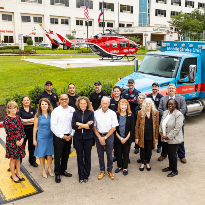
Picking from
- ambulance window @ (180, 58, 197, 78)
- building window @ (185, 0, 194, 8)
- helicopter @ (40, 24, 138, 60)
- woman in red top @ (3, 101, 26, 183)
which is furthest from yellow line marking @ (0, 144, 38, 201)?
building window @ (185, 0, 194, 8)

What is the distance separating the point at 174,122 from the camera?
18.0ft

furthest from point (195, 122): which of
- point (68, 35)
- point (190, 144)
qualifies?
point (68, 35)

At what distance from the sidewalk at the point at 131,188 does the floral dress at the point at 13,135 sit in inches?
32.8

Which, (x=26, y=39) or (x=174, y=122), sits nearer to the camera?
(x=174, y=122)

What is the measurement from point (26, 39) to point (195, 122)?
6303cm

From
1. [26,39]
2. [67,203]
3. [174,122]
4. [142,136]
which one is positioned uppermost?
[26,39]

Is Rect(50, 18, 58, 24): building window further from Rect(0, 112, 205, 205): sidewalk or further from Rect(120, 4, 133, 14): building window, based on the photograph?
Rect(0, 112, 205, 205): sidewalk

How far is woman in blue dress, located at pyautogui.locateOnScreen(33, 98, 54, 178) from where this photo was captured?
5.40 m

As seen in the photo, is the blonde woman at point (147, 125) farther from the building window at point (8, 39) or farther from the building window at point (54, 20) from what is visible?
the building window at point (54, 20)

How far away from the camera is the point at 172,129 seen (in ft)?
18.1

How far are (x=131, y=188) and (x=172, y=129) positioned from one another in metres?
1.64

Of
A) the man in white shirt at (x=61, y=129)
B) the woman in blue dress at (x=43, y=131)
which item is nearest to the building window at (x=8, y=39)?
the woman in blue dress at (x=43, y=131)

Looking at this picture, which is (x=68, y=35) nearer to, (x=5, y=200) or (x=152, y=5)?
(x=152, y=5)

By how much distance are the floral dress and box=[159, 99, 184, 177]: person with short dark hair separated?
3335mm
